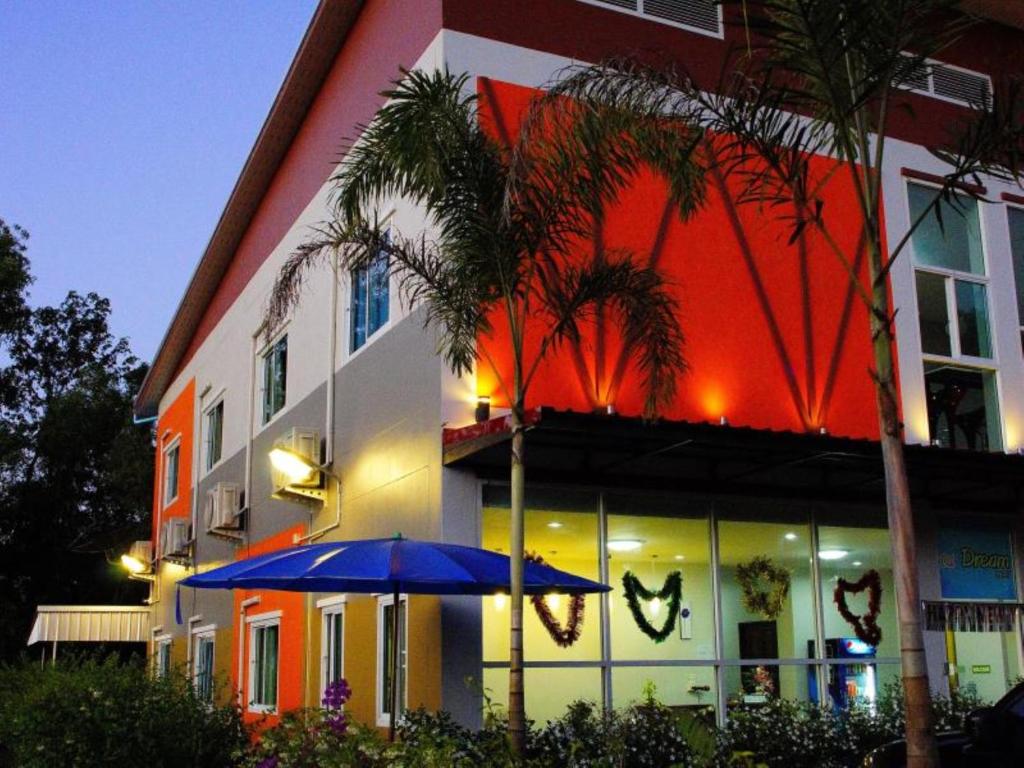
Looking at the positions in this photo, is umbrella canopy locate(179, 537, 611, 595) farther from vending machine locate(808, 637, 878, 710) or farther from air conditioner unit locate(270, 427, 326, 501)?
vending machine locate(808, 637, 878, 710)

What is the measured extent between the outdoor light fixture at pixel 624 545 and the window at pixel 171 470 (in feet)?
53.9

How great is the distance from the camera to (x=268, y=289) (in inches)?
718

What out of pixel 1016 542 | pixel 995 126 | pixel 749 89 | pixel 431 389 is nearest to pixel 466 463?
pixel 431 389

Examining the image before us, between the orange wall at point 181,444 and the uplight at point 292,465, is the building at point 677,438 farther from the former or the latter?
the orange wall at point 181,444

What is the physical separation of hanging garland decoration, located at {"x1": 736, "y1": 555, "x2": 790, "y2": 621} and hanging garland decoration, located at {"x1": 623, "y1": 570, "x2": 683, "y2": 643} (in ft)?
2.62

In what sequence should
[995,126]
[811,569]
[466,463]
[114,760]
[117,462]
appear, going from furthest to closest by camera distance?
[117,462], [811,569], [466,463], [114,760], [995,126]

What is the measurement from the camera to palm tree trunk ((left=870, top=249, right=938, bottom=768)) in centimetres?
597

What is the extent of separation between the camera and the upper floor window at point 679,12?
13.0 m

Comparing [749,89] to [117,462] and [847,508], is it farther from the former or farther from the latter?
[117,462]

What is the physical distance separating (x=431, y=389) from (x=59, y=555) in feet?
98.0

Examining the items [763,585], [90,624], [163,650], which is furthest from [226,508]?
[90,624]

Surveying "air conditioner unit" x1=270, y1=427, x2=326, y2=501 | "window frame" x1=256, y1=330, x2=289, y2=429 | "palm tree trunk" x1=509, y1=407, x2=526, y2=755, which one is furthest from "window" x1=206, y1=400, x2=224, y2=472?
"palm tree trunk" x1=509, y1=407, x2=526, y2=755

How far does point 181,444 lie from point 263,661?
1010cm

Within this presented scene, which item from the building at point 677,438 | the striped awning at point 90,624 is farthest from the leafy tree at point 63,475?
the building at point 677,438
